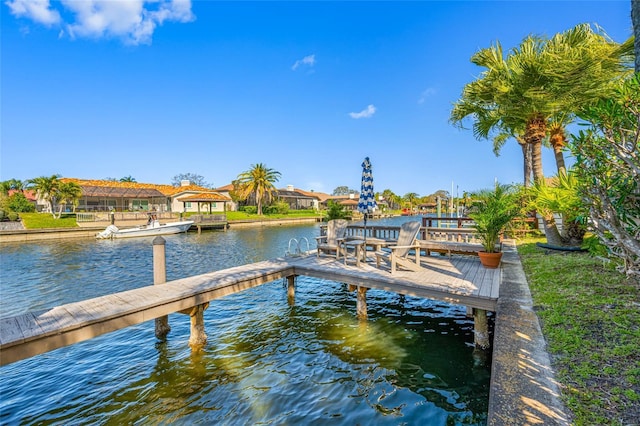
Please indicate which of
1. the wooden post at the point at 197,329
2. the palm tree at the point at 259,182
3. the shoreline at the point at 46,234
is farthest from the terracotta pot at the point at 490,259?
the palm tree at the point at 259,182

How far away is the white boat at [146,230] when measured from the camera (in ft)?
76.4

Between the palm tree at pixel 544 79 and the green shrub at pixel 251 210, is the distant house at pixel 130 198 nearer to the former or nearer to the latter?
the green shrub at pixel 251 210

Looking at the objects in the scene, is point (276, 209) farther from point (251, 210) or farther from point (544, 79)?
point (544, 79)

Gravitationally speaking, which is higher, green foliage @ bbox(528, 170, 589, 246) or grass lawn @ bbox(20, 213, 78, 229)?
green foliage @ bbox(528, 170, 589, 246)

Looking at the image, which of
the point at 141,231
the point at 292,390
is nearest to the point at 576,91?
the point at 292,390

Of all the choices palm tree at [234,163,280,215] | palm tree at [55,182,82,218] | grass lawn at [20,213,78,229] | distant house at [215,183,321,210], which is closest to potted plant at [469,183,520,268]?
grass lawn at [20,213,78,229]

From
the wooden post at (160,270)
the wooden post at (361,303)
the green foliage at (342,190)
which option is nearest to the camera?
the wooden post at (160,270)

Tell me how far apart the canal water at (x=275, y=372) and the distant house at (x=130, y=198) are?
30076 mm

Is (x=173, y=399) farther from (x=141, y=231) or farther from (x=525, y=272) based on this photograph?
(x=141, y=231)

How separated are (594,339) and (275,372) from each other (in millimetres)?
4163

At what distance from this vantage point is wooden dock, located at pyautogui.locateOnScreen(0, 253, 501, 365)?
362 cm

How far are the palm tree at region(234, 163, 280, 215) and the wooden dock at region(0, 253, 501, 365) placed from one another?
3862 cm

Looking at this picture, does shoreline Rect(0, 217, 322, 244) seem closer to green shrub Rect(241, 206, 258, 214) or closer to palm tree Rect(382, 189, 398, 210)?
green shrub Rect(241, 206, 258, 214)

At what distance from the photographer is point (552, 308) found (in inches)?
165
